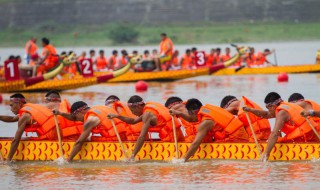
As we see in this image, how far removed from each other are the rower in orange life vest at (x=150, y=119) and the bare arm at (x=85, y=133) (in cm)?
24

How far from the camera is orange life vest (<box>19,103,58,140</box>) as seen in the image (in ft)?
49.7

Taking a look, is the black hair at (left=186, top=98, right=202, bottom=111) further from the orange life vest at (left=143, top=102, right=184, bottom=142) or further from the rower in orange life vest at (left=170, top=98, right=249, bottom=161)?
the orange life vest at (left=143, top=102, right=184, bottom=142)

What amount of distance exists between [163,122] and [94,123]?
38.1 inches

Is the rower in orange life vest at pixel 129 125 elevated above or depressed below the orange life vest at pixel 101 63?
below

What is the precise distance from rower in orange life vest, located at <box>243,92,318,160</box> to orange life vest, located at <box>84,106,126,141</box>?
75.7 inches

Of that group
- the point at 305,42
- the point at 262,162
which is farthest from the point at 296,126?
the point at 305,42

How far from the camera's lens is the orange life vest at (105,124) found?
1491cm

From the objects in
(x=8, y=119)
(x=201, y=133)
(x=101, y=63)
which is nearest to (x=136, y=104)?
(x=201, y=133)

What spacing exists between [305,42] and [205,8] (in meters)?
8.25

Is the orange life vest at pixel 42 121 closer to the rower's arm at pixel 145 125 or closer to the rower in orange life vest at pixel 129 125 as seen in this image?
the rower in orange life vest at pixel 129 125

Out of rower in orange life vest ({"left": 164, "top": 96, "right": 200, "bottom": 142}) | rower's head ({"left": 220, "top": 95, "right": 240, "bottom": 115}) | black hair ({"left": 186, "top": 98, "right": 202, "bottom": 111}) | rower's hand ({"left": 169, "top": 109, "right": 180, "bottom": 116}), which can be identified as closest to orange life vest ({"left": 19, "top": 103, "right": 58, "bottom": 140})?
rower in orange life vest ({"left": 164, "top": 96, "right": 200, "bottom": 142})

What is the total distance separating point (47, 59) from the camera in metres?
30.1

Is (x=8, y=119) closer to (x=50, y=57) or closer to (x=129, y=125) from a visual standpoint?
(x=129, y=125)

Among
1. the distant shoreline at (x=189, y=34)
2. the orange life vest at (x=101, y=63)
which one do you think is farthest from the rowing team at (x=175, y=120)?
the distant shoreline at (x=189, y=34)
